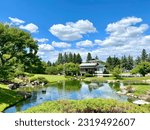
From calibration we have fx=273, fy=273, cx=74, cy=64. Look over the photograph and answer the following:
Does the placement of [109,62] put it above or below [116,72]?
above

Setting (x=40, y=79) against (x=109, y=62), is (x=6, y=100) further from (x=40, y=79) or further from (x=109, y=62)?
(x=109, y=62)

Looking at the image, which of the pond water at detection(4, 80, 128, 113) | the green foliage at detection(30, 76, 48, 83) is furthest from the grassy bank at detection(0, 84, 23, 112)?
the green foliage at detection(30, 76, 48, 83)

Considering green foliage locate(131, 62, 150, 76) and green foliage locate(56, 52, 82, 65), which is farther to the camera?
green foliage locate(131, 62, 150, 76)

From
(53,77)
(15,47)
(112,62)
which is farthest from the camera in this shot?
(112,62)

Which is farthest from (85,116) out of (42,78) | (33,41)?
(42,78)

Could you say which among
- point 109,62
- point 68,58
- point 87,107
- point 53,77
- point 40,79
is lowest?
point 87,107

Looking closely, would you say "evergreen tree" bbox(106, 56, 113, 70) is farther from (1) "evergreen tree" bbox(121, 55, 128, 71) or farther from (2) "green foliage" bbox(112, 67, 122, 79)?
(1) "evergreen tree" bbox(121, 55, 128, 71)

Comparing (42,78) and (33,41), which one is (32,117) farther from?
(42,78)

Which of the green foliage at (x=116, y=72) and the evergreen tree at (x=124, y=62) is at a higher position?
the evergreen tree at (x=124, y=62)

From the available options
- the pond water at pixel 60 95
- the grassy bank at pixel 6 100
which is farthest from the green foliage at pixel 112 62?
the grassy bank at pixel 6 100

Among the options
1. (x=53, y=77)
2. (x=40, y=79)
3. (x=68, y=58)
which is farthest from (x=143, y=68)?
(x=68, y=58)

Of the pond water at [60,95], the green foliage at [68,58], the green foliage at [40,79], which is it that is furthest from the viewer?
the green foliage at [40,79]

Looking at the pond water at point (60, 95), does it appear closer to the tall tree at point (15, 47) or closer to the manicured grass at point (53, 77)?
the manicured grass at point (53, 77)

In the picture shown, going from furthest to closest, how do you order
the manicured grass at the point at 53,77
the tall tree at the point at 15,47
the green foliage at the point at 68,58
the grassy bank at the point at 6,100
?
the manicured grass at the point at 53,77 → the tall tree at the point at 15,47 → the green foliage at the point at 68,58 → the grassy bank at the point at 6,100
